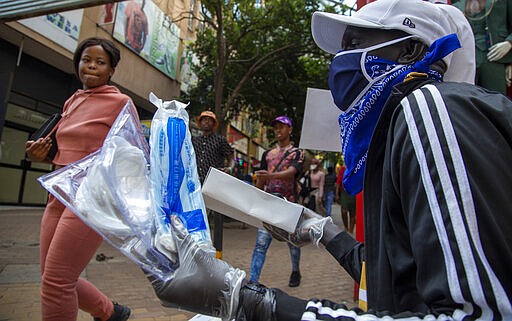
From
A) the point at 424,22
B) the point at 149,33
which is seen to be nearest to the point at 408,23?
the point at 424,22

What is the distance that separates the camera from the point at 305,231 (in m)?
1.52

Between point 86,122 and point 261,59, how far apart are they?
8697mm

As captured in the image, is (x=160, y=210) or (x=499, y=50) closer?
(x=160, y=210)

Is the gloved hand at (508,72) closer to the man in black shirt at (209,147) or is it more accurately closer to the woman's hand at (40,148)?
the man in black shirt at (209,147)

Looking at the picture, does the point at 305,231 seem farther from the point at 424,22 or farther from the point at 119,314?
the point at 119,314

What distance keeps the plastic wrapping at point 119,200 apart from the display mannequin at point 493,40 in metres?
2.50

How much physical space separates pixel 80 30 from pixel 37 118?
2674mm

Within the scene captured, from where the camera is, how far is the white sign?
266cm

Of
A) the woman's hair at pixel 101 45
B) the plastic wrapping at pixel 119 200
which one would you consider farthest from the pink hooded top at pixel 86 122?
the plastic wrapping at pixel 119 200

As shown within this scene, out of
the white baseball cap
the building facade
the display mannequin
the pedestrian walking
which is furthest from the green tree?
the white baseball cap

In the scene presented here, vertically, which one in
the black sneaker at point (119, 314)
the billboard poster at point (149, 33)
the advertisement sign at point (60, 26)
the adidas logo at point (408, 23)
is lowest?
the black sneaker at point (119, 314)

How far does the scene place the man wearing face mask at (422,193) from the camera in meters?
0.68

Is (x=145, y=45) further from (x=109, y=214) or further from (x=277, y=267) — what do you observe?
(x=109, y=214)

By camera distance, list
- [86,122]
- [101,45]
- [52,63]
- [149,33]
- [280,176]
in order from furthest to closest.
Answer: [149,33], [52,63], [280,176], [101,45], [86,122]
